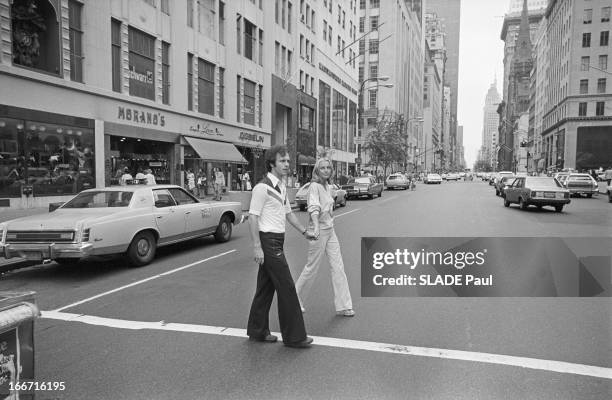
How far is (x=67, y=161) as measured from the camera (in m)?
18.7

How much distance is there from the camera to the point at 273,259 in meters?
4.40

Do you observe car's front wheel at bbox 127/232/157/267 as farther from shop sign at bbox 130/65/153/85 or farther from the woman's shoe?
shop sign at bbox 130/65/153/85

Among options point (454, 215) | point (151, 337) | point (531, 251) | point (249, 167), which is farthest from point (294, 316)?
point (249, 167)

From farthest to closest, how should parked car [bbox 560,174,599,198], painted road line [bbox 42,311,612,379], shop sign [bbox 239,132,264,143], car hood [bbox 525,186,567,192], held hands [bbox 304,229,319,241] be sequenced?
shop sign [bbox 239,132,264,143]
parked car [bbox 560,174,599,198]
car hood [bbox 525,186,567,192]
held hands [bbox 304,229,319,241]
painted road line [bbox 42,311,612,379]

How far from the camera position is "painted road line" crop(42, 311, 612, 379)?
3881 millimetres

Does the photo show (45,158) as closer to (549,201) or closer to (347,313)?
(347,313)

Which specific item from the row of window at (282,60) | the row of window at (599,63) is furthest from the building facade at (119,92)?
the row of window at (599,63)

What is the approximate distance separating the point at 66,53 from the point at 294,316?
18192 millimetres

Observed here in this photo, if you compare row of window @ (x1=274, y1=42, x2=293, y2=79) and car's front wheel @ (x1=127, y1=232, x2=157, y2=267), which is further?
row of window @ (x1=274, y1=42, x2=293, y2=79)

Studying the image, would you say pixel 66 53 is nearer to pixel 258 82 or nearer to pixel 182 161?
A: pixel 182 161

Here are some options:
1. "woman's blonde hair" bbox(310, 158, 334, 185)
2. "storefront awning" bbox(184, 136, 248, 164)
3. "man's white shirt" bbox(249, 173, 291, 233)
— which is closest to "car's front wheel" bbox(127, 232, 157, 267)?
"woman's blonde hair" bbox(310, 158, 334, 185)

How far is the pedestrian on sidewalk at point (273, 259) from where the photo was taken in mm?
4348

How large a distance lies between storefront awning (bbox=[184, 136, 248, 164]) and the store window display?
7.14 meters

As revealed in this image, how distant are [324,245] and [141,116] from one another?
64.2 feet
